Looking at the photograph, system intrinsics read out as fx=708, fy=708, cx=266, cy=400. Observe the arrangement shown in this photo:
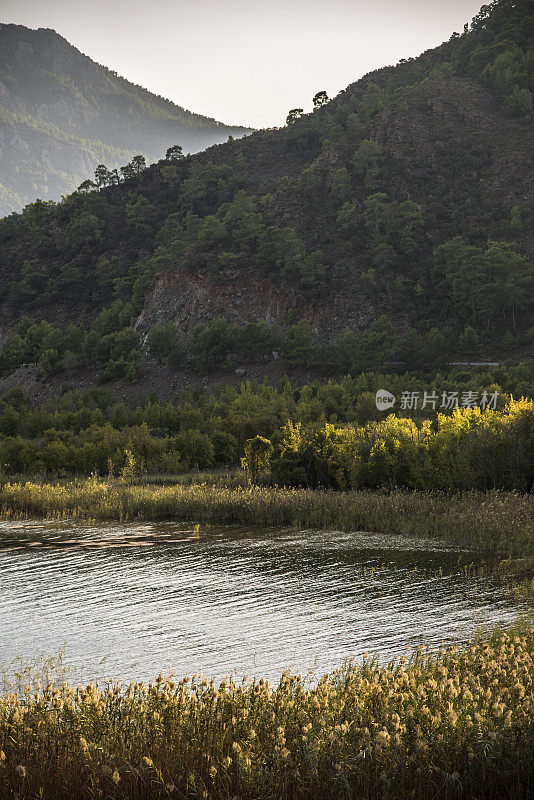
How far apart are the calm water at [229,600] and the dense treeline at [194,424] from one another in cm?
1384

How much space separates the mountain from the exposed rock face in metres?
0.19

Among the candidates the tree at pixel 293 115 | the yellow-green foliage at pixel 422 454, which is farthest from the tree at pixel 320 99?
the yellow-green foliage at pixel 422 454

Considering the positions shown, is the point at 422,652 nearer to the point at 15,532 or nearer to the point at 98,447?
the point at 15,532

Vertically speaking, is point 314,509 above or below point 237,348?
below

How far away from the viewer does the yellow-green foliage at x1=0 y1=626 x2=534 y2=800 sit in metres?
5.68

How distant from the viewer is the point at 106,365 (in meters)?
81.0

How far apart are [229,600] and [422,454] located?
14896 mm

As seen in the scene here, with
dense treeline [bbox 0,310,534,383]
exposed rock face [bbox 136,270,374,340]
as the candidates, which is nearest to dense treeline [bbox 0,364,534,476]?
dense treeline [bbox 0,310,534,383]

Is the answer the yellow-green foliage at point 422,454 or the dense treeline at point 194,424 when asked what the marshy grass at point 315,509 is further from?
the dense treeline at point 194,424

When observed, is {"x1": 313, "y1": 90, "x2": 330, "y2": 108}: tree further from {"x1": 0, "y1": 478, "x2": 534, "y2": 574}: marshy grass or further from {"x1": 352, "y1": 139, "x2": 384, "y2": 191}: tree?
{"x1": 0, "y1": 478, "x2": 534, "y2": 574}: marshy grass

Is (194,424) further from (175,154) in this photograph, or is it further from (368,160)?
(175,154)

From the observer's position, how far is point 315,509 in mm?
25391

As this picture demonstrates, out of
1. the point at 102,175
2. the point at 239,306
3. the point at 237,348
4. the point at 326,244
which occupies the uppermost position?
the point at 102,175

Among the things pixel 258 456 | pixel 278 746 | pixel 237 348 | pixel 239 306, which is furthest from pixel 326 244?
pixel 278 746
